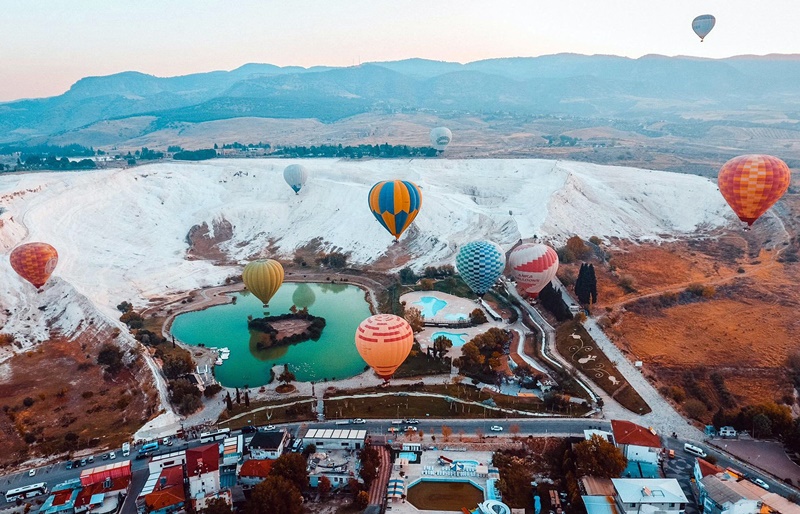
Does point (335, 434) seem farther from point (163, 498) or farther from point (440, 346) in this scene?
point (440, 346)

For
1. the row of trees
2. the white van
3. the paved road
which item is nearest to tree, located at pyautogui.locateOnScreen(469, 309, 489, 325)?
the paved road

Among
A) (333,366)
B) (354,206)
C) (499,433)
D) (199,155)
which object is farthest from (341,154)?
(499,433)

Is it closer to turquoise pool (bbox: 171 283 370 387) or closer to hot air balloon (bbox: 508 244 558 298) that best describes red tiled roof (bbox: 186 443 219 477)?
turquoise pool (bbox: 171 283 370 387)

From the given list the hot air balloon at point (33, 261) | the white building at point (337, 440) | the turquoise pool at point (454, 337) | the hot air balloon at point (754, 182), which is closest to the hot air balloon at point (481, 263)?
the turquoise pool at point (454, 337)

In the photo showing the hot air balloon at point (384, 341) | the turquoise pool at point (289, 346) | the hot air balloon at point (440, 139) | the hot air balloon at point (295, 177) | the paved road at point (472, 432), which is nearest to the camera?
the paved road at point (472, 432)

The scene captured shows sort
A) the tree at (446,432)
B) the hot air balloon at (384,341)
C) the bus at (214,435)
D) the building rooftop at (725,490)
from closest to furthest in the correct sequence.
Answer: the building rooftop at (725,490)
the tree at (446,432)
the bus at (214,435)
the hot air balloon at (384,341)

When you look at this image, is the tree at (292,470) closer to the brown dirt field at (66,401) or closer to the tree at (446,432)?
the tree at (446,432)

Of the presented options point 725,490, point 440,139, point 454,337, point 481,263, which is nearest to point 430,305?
point 454,337

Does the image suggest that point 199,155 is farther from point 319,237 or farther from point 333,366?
point 333,366
